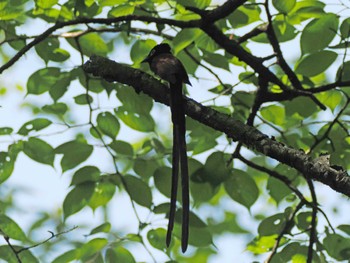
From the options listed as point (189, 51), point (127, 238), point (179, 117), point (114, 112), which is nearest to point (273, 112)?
point (189, 51)

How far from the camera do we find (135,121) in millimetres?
3936

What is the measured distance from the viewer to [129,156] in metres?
3.89

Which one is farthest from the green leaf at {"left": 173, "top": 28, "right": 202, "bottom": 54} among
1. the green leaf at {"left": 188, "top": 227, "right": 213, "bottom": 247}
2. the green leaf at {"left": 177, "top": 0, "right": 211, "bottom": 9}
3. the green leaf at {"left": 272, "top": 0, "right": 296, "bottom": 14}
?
the green leaf at {"left": 188, "top": 227, "right": 213, "bottom": 247}

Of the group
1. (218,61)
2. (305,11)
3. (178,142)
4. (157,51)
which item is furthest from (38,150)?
(305,11)


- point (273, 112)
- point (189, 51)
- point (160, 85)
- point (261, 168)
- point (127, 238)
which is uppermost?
point (189, 51)

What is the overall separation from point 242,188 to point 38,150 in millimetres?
1195

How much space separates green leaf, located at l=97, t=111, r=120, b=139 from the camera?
12.7 feet

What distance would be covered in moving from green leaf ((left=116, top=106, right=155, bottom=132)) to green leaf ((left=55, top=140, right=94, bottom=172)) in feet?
0.90

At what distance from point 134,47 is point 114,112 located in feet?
1.35

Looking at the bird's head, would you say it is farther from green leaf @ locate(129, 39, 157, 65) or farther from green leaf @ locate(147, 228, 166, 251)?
green leaf @ locate(147, 228, 166, 251)

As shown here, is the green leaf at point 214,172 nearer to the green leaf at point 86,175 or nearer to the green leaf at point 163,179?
the green leaf at point 163,179

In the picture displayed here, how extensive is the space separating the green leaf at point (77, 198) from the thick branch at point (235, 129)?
93 cm

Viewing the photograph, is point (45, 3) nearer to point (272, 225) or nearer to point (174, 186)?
point (174, 186)

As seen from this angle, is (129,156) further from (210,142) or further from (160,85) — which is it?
(160,85)
